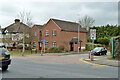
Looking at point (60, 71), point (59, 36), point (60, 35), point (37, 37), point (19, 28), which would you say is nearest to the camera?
point (60, 71)

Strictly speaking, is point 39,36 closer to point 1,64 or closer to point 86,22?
point 86,22

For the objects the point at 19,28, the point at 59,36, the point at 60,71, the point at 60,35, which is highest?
the point at 19,28

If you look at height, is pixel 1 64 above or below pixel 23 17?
below

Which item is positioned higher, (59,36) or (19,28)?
(19,28)

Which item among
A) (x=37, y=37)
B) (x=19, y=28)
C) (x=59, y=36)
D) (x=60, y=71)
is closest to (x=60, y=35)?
(x=59, y=36)

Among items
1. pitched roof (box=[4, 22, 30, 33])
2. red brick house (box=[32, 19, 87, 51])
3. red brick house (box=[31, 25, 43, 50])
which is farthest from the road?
red brick house (box=[31, 25, 43, 50])

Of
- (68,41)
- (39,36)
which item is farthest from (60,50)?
(39,36)

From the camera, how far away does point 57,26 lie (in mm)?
35719

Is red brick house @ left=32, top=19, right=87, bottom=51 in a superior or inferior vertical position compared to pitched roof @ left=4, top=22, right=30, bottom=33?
inferior

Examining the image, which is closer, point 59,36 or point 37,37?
point 59,36

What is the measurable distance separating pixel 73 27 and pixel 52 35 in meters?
6.80

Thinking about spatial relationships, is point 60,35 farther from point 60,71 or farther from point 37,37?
point 60,71

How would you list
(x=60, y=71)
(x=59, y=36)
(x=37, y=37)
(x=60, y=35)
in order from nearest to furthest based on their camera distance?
(x=60, y=71) < (x=60, y=35) < (x=59, y=36) < (x=37, y=37)

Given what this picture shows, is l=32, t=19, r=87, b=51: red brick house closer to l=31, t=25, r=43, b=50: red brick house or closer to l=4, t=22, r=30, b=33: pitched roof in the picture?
l=31, t=25, r=43, b=50: red brick house
